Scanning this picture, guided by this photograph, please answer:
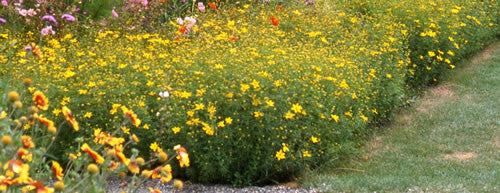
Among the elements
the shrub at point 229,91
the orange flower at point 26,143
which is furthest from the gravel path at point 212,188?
the orange flower at point 26,143

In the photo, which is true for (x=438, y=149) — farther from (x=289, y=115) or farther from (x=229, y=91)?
(x=229, y=91)

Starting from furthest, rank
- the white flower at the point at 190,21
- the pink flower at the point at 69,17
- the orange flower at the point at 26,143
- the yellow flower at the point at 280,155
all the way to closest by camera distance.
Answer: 1. the white flower at the point at 190,21
2. the pink flower at the point at 69,17
3. the yellow flower at the point at 280,155
4. the orange flower at the point at 26,143

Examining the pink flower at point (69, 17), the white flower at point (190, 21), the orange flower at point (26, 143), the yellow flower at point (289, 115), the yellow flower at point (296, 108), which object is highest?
the pink flower at point (69, 17)

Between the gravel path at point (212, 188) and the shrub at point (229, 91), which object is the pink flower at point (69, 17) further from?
the gravel path at point (212, 188)

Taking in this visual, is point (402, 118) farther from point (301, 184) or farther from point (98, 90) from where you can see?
point (98, 90)

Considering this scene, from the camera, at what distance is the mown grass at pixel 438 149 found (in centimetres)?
452

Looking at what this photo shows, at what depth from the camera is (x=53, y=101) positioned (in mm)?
4402

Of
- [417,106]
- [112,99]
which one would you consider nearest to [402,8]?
[417,106]

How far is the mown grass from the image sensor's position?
14.8 ft

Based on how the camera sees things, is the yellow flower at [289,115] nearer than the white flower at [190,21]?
Yes

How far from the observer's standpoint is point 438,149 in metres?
5.57

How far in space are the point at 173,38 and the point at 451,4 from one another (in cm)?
375

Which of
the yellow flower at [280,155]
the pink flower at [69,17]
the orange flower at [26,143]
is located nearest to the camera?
the orange flower at [26,143]

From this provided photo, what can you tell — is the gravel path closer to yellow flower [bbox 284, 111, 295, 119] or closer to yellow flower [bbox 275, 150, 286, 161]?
yellow flower [bbox 275, 150, 286, 161]
